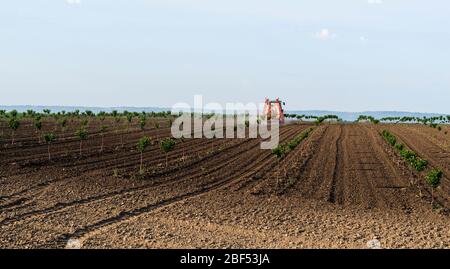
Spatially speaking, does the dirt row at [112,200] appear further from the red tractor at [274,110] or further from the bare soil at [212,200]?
the red tractor at [274,110]

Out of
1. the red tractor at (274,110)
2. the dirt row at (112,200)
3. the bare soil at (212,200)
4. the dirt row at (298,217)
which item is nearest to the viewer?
the dirt row at (298,217)

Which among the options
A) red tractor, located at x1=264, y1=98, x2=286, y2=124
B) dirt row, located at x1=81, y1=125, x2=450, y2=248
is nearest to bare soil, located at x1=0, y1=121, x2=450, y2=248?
dirt row, located at x1=81, y1=125, x2=450, y2=248

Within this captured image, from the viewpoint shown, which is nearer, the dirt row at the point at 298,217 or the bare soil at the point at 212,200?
the dirt row at the point at 298,217

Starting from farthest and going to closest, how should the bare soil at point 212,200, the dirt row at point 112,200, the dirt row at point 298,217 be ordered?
the dirt row at point 112,200, the bare soil at point 212,200, the dirt row at point 298,217

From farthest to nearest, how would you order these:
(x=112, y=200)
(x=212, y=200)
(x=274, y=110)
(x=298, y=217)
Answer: (x=274, y=110) < (x=212, y=200) < (x=112, y=200) < (x=298, y=217)

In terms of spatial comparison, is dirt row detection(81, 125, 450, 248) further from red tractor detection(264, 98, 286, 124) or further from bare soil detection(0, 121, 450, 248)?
red tractor detection(264, 98, 286, 124)

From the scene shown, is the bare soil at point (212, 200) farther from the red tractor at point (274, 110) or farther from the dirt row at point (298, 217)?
the red tractor at point (274, 110)

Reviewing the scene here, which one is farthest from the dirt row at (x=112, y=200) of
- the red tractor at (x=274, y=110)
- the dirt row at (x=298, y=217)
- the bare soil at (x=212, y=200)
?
the red tractor at (x=274, y=110)

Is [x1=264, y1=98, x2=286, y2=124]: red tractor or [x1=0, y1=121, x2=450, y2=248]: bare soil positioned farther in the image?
[x1=264, y1=98, x2=286, y2=124]: red tractor

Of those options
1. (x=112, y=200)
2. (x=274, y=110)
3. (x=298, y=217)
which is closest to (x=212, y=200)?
(x=112, y=200)

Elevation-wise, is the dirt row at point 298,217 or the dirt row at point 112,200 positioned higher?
the dirt row at point 112,200

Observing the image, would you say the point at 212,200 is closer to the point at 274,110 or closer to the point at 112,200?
the point at 112,200
